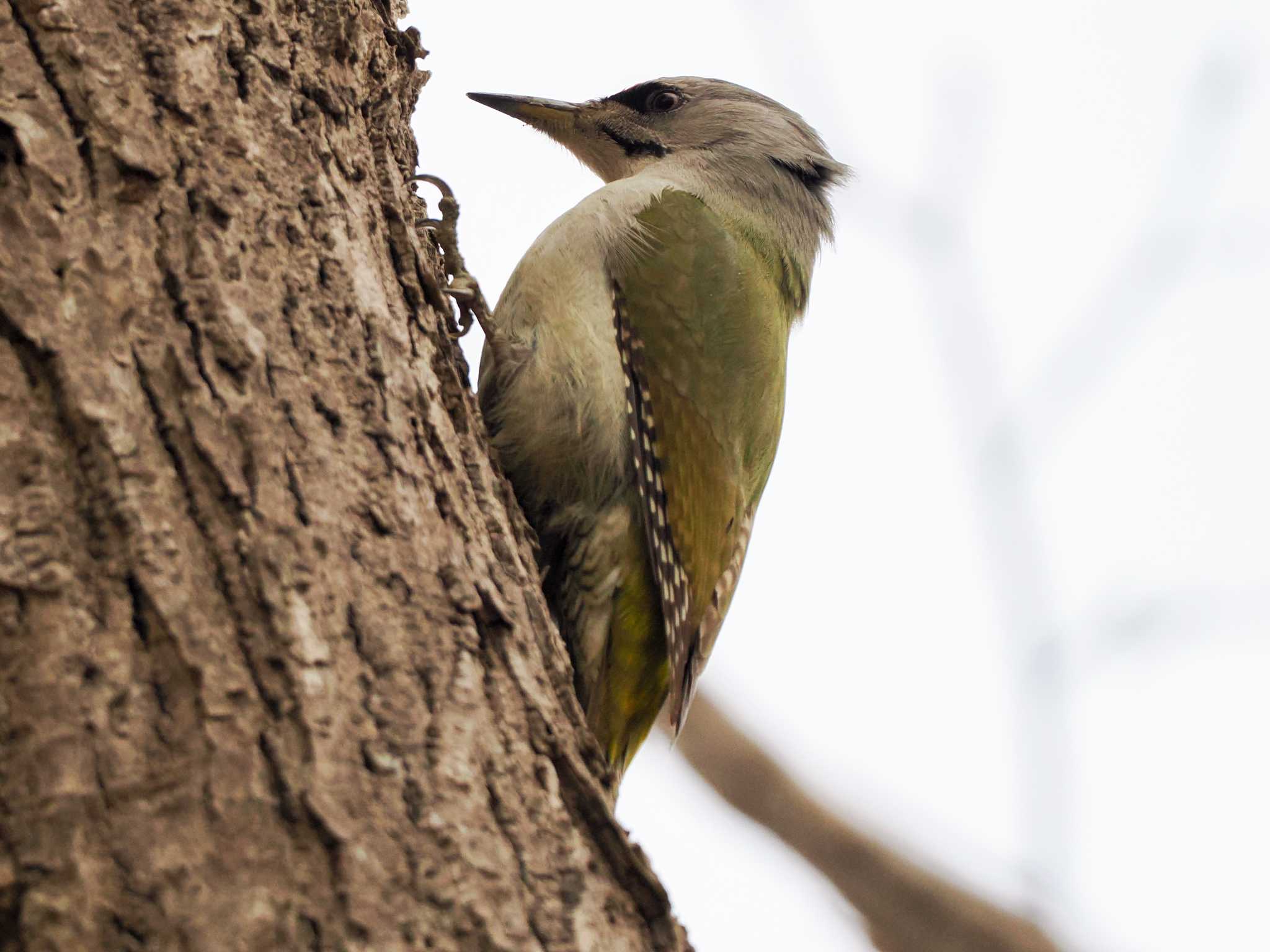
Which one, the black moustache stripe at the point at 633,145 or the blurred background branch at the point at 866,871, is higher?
the black moustache stripe at the point at 633,145

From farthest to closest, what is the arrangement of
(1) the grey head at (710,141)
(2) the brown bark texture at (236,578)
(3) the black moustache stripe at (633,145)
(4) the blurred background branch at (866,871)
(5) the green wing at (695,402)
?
(3) the black moustache stripe at (633,145) < (1) the grey head at (710,141) < (4) the blurred background branch at (866,871) < (5) the green wing at (695,402) < (2) the brown bark texture at (236,578)

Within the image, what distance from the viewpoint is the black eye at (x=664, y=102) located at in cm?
447

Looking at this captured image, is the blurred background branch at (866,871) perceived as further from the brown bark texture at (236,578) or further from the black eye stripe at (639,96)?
the black eye stripe at (639,96)

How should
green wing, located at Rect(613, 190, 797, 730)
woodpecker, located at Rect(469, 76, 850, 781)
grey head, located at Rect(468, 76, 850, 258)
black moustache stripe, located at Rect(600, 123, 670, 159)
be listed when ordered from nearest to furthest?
woodpecker, located at Rect(469, 76, 850, 781) < green wing, located at Rect(613, 190, 797, 730) < grey head, located at Rect(468, 76, 850, 258) < black moustache stripe, located at Rect(600, 123, 670, 159)

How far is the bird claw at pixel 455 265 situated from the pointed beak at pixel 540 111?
122 cm

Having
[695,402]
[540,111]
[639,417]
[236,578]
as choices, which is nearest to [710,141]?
[540,111]

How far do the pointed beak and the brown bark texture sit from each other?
88.1 inches

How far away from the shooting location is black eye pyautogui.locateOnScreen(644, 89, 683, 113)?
4473mm

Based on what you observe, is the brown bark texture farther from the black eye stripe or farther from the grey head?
the black eye stripe

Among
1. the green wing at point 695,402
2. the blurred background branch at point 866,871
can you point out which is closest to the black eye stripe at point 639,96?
the green wing at point 695,402

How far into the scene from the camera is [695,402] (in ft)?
11.0

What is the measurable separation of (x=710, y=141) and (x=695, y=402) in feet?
4.57

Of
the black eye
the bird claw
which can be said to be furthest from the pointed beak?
the bird claw

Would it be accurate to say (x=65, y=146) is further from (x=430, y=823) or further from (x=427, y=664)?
(x=430, y=823)
